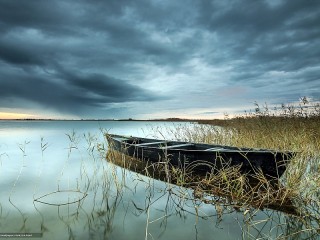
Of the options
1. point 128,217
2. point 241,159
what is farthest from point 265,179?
point 128,217

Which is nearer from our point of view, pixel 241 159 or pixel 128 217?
pixel 128 217

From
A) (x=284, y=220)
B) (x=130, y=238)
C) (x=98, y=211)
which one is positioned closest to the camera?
(x=130, y=238)

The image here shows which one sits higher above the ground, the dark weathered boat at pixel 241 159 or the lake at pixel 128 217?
the dark weathered boat at pixel 241 159

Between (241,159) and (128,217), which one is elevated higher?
(241,159)

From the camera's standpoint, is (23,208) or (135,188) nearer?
(23,208)

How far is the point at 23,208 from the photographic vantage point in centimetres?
511

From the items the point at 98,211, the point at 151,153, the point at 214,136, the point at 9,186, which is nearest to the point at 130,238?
the point at 98,211

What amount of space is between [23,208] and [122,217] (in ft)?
6.86

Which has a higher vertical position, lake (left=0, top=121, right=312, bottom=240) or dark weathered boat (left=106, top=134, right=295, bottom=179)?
dark weathered boat (left=106, top=134, right=295, bottom=179)

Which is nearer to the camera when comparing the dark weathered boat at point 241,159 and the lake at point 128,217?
the lake at point 128,217

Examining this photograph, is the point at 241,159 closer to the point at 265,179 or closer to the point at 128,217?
the point at 265,179

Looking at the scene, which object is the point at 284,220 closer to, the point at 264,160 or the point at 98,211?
the point at 264,160

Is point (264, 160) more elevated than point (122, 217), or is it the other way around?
point (264, 160)

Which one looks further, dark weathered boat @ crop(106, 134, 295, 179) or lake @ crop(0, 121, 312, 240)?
dark weathered boat @ crop(106, 134, 295, 179)
